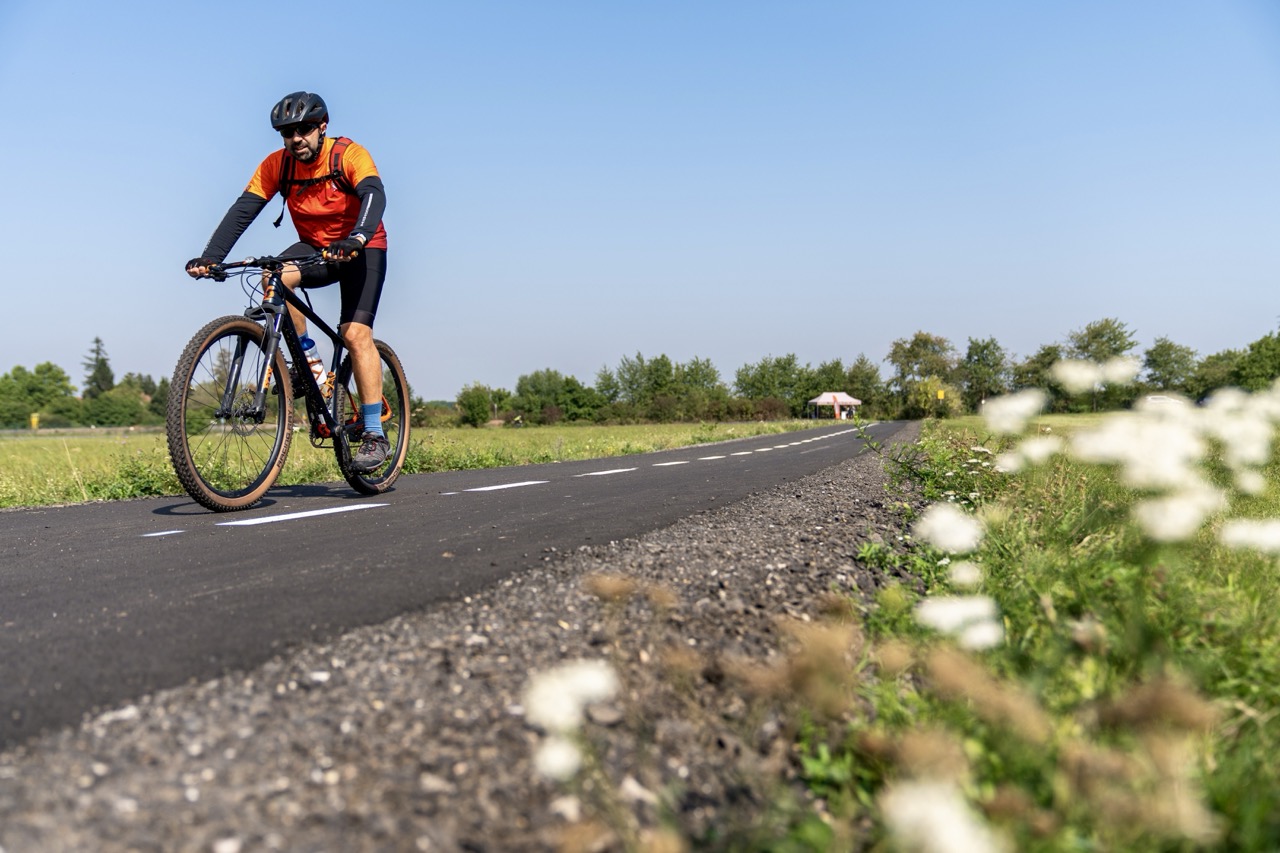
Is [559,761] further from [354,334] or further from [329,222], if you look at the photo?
[329,222]

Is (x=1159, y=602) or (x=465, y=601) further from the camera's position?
(x=465, y=601)

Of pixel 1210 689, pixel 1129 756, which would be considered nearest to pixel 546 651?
pixel 1129 756

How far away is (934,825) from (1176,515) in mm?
912

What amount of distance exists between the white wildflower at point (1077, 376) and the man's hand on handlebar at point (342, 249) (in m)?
4.15

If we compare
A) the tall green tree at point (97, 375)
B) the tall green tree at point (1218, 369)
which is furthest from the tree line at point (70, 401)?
the tall green tree at point (1218, 369)

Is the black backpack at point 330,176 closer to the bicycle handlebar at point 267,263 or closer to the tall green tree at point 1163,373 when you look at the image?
the bicycle handlebar at point 267,263

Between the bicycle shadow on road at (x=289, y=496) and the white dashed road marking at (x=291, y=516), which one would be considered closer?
the white dashed road marking at (x=291, y=516)

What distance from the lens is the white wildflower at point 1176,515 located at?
154cm

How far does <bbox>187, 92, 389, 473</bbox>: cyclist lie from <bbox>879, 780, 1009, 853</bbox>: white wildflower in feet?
16.0

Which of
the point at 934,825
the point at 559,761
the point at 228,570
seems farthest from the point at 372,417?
the point at 934,825

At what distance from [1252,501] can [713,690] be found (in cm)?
407

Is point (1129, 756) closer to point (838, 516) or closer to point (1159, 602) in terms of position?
point (1159, 602)

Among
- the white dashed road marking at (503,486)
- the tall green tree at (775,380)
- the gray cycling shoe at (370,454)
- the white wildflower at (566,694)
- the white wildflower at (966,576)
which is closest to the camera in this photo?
the white wildflower at (566,694)

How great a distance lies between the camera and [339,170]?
5.34 m
